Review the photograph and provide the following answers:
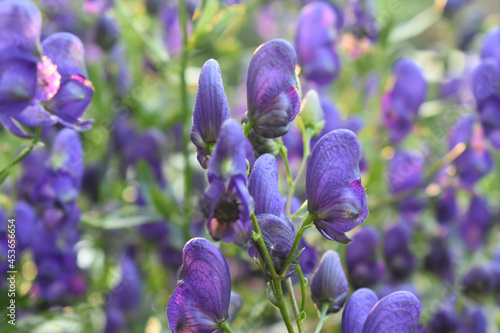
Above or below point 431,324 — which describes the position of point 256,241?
above

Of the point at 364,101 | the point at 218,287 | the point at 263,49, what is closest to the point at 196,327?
the point at 218,287

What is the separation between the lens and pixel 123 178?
1005mm

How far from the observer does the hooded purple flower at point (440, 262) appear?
98 cm

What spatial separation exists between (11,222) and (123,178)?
0.31 m

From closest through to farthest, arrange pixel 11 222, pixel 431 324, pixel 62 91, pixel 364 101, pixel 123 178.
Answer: pixel 62 91
pixel 11 222
pixel 431 324
pixel 123 178
pixel 364 101

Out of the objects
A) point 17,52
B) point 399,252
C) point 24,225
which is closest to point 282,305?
point 17,52

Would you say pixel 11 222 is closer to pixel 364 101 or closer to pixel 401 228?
pixel 401 228

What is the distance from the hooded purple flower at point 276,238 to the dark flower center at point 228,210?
0.05m

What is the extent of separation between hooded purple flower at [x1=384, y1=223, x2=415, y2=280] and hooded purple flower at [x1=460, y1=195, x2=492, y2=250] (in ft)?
0.54

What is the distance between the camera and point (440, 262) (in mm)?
983

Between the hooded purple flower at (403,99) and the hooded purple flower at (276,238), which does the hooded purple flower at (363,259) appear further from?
the hooded purple flower at (276,238)

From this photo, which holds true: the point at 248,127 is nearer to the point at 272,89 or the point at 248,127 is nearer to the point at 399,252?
the point at 272,89

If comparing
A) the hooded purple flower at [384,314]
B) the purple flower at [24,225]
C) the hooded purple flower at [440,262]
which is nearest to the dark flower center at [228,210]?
the hooded purple flower at [384,314]

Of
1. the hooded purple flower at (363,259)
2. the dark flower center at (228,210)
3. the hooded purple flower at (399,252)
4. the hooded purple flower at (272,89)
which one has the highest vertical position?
the hooded purple flower at (272,89)
